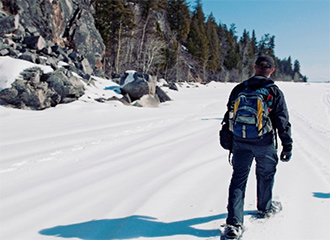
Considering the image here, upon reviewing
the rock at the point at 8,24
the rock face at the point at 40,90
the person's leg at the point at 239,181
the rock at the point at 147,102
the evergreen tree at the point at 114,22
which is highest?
the evergreen tree at the point at 114,22

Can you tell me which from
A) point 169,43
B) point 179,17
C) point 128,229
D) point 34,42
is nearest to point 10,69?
point 34,42

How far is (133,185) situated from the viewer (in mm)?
4023

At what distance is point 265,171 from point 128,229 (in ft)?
4.98

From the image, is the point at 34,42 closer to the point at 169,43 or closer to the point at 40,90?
the point at 40,90

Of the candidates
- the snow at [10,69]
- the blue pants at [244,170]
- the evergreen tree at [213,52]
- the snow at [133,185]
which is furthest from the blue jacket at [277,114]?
the evergreen tree at [213,52]

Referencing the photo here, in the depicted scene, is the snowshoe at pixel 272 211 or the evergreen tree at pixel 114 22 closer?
the snowshoe at pixel 272 211

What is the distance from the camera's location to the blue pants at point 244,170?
2.63 metres

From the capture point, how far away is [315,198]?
354 cm

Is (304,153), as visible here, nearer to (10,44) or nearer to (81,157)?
(81,157)

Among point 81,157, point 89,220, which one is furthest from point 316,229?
point 81,157

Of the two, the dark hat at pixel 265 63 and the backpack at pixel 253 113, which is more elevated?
the dark hat at pixel 265 63

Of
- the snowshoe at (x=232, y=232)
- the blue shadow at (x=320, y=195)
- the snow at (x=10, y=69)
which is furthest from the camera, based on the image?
the snow at (x=10, y=69)

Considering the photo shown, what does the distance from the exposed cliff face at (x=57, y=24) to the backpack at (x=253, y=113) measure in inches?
600

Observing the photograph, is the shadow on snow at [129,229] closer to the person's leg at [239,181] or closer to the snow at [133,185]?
the snow at [133,185]
